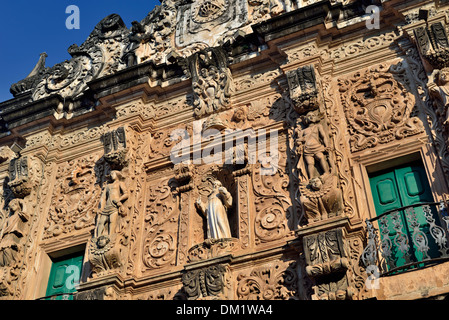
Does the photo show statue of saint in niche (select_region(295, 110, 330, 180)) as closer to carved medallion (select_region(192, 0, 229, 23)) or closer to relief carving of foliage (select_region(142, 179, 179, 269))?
relief carving of foliage (select_region(142, 179, 179, 269))

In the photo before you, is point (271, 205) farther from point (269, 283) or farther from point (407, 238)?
point (407, 238)

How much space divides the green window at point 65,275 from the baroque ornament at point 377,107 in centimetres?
443

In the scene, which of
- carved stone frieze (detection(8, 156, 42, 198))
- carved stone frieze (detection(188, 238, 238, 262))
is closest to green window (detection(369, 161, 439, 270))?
carved stone frieze (detection(188, 238, 238, 262))

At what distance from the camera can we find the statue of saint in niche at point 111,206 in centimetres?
789

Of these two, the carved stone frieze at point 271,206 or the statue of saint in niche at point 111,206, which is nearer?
the carved stone frieze at point 271,206

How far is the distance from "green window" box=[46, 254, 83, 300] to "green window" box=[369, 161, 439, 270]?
4.47m

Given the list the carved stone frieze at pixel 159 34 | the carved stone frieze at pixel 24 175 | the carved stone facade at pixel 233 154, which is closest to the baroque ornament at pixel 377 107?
the carved stone facade at pixel 233 154

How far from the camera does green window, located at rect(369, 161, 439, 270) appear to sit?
Result: 5988 millimetres

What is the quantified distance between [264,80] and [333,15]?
1464mm

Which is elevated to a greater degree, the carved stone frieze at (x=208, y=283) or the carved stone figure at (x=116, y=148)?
the carved stone figure at (x=116, y=148)

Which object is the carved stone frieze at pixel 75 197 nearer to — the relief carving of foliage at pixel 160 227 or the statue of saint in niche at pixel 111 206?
the statue of saint in niche at pixel 111 206

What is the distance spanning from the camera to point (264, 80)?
8.87 meters

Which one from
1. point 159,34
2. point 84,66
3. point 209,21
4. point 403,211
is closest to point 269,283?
point 403,211

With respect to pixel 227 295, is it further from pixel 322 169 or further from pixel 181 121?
pixel 181 121
